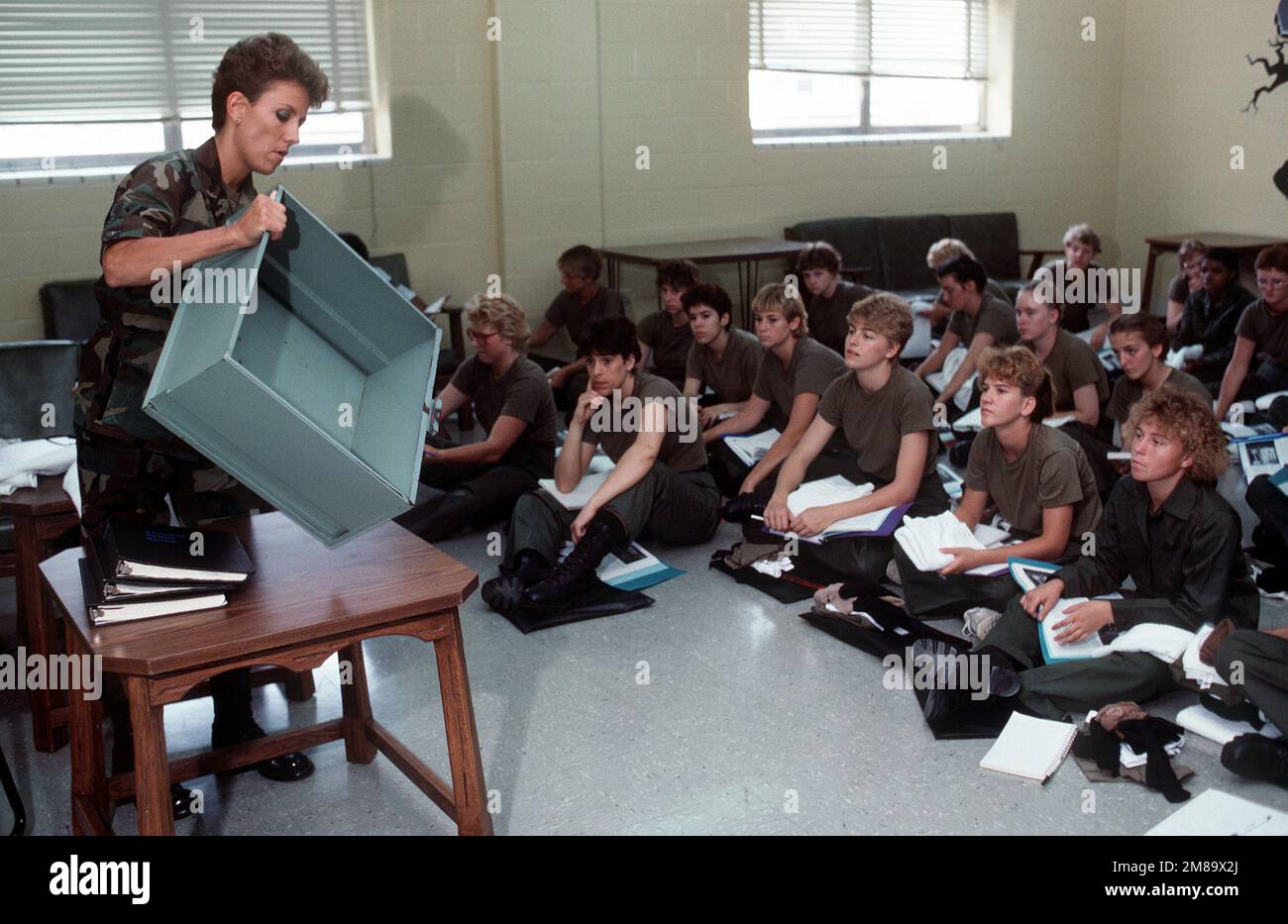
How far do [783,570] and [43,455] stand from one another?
211 centimetres

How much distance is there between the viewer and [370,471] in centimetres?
183

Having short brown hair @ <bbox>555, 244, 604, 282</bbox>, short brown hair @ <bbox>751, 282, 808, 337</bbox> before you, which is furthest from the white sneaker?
short brown hair @ <bbox>555, 244, 604, 282</bbox>

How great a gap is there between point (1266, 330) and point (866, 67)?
132 inches

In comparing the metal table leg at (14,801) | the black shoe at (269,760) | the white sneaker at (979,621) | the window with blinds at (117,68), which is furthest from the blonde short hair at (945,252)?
the metal table leg at (14,801)

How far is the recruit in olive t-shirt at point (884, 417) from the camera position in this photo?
3.75 meters

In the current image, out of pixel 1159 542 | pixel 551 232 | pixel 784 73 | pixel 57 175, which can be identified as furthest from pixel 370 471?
pixel 784 73

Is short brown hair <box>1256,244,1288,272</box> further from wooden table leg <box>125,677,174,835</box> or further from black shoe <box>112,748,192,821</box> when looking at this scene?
wooden table leg <box>125,677,174,835</box>

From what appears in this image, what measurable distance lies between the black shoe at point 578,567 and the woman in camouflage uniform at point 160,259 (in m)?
1.28

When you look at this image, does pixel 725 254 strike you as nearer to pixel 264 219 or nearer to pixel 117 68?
pixel 117 68

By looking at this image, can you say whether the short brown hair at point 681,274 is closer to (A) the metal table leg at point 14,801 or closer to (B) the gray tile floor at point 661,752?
(B) the gray tile floor at point 661,752

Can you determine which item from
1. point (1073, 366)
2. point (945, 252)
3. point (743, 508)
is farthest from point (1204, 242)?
point (743, 508)

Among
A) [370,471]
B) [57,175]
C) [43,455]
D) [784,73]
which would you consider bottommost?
[43,455]

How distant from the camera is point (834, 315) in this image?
592 centimetres
